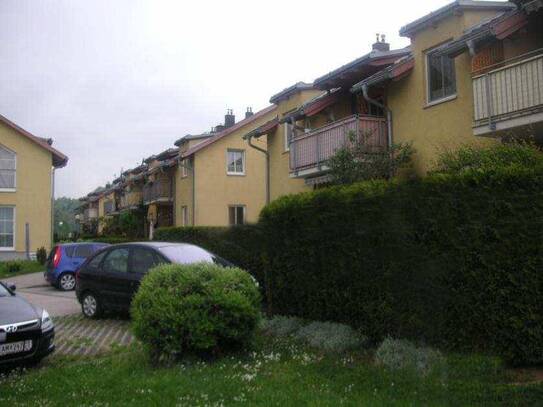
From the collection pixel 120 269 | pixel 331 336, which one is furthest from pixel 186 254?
pixel 331 336

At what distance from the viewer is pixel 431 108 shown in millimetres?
15031

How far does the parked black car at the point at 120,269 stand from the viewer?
A: 428 inches

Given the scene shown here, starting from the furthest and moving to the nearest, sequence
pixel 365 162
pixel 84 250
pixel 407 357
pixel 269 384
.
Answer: pixel 84 250 → pixel 365 162 → pixel 407 357 → pixel 269 384

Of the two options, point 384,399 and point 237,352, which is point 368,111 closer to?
point 237,352

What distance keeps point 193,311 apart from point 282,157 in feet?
54.5

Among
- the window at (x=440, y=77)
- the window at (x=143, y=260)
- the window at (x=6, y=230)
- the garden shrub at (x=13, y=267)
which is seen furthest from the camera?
the window at (x=6, y=230)

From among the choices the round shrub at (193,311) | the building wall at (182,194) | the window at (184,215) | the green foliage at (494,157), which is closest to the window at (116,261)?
the round shrub at (193,311)

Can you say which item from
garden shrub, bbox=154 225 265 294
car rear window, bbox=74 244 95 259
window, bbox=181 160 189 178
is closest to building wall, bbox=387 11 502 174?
garden shrub, bbox=154 225 265 294

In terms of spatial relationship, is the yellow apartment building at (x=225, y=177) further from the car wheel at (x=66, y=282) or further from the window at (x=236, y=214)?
the car wheel at (x=66, y=282)

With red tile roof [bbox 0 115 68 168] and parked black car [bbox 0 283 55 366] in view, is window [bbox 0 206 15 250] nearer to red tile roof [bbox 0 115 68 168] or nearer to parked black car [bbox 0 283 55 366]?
red tile roof [bbox 0 115 68 168]

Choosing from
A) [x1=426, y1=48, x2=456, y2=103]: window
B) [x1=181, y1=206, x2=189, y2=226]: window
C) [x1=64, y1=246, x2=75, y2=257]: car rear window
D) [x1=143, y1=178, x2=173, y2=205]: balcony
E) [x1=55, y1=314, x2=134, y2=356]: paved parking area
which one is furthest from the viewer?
[x1=143, y1=178, x2=173, y2=205]: balcony

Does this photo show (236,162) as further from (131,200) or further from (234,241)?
(234,241)

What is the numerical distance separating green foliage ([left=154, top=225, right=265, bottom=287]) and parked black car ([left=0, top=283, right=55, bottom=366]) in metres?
3.69

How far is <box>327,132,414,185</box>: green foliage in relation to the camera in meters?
15.2
